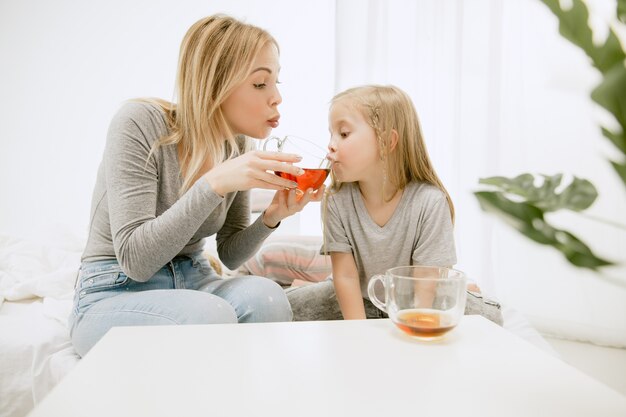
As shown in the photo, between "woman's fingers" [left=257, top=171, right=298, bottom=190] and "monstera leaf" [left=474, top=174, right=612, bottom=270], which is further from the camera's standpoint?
"woman's fingers" [left=257, top=171, right=298, bottom=190]

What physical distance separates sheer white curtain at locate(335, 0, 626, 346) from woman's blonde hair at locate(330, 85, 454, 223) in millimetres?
1163

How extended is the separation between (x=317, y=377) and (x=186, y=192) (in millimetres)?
770

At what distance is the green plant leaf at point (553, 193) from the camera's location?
41 centimetres

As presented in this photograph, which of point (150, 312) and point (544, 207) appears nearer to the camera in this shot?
point (544, 207)

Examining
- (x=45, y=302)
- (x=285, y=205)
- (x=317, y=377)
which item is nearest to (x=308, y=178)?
(x=285, y=205)

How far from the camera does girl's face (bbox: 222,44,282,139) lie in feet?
4.59

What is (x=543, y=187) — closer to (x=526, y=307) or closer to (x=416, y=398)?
(x=416, y=398)

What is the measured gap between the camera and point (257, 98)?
141 cm

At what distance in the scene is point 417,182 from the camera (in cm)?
158

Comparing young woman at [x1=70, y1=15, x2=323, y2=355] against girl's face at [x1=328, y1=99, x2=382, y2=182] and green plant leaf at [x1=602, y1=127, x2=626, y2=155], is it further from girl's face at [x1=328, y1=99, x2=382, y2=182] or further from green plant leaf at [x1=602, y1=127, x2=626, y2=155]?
green plant leaf at [x1=602, y1=127, x2=626, y2=155]

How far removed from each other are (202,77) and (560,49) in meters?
1.94

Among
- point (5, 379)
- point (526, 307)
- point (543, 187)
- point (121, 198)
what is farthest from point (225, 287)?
point (526, 307)

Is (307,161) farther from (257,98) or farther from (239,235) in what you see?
(239,235)

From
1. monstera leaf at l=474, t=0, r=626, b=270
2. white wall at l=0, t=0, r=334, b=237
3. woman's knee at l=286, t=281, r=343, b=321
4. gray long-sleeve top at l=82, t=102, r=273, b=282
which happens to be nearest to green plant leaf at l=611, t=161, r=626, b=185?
monstera leaf at l=474, t=0, r=626, b=270
